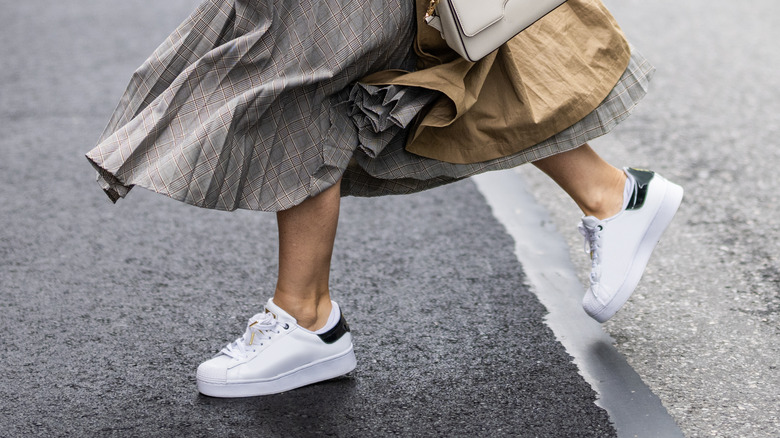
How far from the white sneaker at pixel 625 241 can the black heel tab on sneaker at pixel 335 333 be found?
0.59 metres

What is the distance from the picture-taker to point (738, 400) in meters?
1.96

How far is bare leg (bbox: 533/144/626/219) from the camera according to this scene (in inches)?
85.5

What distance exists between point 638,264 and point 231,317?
1.07 m

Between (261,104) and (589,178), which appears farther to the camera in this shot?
(589,178)

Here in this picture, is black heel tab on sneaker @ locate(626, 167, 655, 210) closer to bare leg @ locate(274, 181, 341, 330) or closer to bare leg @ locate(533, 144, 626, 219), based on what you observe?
bare leg @ locate(533, 144, 626, 219)

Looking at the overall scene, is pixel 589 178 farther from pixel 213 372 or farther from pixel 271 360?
pixel 213 372

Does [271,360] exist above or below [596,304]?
above

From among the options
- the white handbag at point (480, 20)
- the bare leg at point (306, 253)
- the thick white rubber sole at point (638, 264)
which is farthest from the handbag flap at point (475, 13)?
the thick white rubber sole at point (638, 264)

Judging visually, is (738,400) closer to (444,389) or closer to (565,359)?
(565,359)

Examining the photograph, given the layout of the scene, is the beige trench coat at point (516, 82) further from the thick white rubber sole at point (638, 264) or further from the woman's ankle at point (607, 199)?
the thick white rubber sole at point (638, 264)

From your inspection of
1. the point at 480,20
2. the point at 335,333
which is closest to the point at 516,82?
the point at 480,20

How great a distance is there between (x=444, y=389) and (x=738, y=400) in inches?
25.0

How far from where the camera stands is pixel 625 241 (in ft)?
7.13

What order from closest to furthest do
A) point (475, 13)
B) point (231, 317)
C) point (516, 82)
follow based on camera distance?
point (475, 13)
point (516, 82)
point (231, 317)
